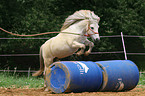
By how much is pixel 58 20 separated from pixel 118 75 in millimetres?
8336

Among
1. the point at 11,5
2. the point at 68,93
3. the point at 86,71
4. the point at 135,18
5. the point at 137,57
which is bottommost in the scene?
the point at 137,57

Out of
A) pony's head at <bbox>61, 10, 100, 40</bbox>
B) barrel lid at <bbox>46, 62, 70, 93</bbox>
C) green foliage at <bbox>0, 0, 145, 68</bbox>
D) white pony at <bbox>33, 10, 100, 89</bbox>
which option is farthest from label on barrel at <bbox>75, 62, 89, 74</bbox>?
green foliage at <bbox>0, 0, 145, 68</bbox>

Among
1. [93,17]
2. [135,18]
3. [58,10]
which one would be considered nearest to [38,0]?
[58,10]

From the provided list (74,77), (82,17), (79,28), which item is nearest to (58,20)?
(82,17)

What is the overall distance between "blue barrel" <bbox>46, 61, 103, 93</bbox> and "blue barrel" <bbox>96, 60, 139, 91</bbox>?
0.12 meters

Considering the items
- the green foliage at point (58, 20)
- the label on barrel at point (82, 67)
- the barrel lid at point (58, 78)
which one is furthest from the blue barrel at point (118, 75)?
the green foliage at point (58, 20)

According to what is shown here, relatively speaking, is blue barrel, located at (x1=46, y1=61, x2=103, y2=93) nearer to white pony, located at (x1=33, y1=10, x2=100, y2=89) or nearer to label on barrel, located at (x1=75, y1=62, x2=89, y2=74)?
label on barrel, located at (x1=75, y1=62, x2=89, y2=74)

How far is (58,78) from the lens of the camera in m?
4.64

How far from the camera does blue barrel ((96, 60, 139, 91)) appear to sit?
461 cm

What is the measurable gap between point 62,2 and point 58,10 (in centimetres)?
60

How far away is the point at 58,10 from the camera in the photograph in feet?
44.9

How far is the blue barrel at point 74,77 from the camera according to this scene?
168 inches

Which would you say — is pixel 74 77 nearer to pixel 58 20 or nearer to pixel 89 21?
pixel 89 21

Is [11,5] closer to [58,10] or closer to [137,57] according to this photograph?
[58,10]
